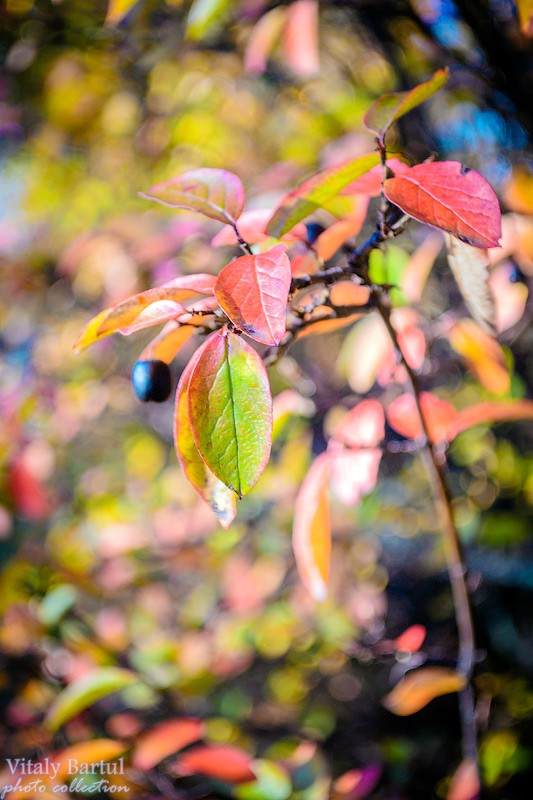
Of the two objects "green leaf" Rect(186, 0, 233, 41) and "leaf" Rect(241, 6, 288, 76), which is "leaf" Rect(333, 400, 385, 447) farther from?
"leaf" Rect(241, 6, 288, 76)

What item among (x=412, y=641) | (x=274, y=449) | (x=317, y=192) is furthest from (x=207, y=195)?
(x=274, y=449)

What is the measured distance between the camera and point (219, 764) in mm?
744

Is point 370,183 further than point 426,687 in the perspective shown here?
No

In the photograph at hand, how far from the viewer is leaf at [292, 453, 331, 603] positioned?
646 mm

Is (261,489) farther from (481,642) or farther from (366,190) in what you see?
(366,190)

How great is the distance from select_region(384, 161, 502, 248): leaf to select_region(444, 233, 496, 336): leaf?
0.05 m

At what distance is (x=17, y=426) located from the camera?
4.35 ft

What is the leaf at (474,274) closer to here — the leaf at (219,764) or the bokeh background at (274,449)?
the bokeh background at (274,449)

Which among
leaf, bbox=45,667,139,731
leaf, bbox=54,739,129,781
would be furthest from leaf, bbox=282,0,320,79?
leaf, bbox=54,739,129,781

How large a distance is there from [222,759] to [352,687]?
776 millimetres

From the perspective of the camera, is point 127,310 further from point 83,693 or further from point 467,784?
point 467,784

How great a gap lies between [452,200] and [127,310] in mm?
260

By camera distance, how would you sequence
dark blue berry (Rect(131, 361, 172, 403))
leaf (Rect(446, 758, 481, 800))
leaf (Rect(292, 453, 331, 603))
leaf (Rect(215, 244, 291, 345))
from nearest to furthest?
leaf (Rect(215, 244, 291, 345)), dark blue berry (Rect(131, 361, 172, 403)), leaf (Rect(292, 453, 331, 603)), leaf (Rect(446, 758, 481, 800))

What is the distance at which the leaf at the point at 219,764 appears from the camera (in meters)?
0.73
